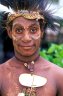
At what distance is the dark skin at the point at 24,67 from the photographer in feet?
17.0

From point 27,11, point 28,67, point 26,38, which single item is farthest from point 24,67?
point 27,11

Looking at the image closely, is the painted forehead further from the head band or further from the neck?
the neck

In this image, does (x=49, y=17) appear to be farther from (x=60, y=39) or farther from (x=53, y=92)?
(x=60, y=39)

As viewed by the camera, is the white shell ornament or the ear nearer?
the white shell ornament

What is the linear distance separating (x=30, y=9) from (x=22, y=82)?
27.4 inches

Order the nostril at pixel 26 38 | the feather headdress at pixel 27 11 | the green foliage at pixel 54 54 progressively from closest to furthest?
the nostril at pixel 26 38 < the feather headdress at pixel 27 11 < the green foliage at pixel 54 54

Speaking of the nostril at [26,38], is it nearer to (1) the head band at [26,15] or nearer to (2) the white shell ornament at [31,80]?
(1) the head band at [26,15]

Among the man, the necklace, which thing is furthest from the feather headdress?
the necklace

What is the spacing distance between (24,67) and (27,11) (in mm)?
523

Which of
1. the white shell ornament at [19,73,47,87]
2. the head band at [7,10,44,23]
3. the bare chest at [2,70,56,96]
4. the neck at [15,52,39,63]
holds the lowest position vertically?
the bare chest at [2,70,56,96]

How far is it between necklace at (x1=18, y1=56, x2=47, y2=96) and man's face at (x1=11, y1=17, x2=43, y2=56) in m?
0.17

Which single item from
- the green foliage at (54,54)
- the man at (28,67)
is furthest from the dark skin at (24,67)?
the green foliage at (54,54)

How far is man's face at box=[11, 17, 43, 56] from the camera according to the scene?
5.17 meters

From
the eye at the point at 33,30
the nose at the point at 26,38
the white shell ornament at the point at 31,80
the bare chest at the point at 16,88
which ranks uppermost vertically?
the eye at the point at 33,30
